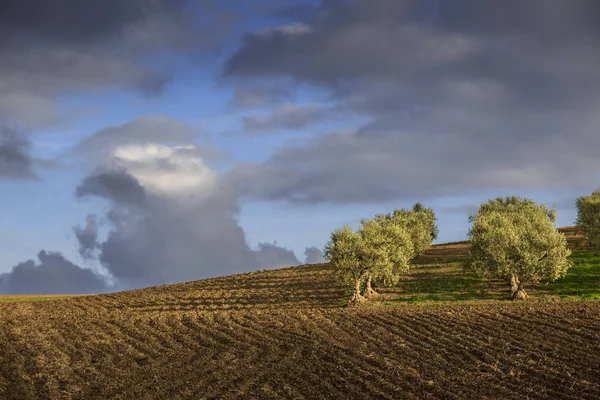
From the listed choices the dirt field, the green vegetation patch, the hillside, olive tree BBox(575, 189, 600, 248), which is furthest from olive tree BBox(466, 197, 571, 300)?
olive tree BBox(575, 189, 600, 248)

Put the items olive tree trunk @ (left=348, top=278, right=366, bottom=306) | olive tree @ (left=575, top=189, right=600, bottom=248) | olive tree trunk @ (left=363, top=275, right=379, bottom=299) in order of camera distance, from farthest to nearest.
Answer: olive tree @ (left=575, top=189, right=600, bottom=248) → olive tree trunk @ (left=363, top=275, right=379, bottom=299) → olive tree trunk @ (left=348, top=278, right=366, bottom=306)

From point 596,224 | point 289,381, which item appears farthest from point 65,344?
Result: point 596,224

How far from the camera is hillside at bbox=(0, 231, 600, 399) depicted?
38.1 meters

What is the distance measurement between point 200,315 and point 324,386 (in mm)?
31827

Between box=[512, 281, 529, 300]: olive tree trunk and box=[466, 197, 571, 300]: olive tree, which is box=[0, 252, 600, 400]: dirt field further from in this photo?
box=[466, 197, 571, 300]: olive tree

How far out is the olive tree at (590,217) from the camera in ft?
325

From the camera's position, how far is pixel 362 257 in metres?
72.8

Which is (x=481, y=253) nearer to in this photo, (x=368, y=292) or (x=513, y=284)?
(x=513, y=284)

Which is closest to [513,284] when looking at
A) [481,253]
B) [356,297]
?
[481,253]

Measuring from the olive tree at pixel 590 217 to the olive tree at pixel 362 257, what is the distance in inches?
1662

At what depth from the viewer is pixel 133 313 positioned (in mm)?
71438

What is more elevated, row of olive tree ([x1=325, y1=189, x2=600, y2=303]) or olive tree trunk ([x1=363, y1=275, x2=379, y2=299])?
row of olive tree ([x1=325, y1=189, x2=600, y2=303])

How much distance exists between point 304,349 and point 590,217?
77.8 meters

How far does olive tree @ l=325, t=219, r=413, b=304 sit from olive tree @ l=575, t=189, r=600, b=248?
1662 inches
